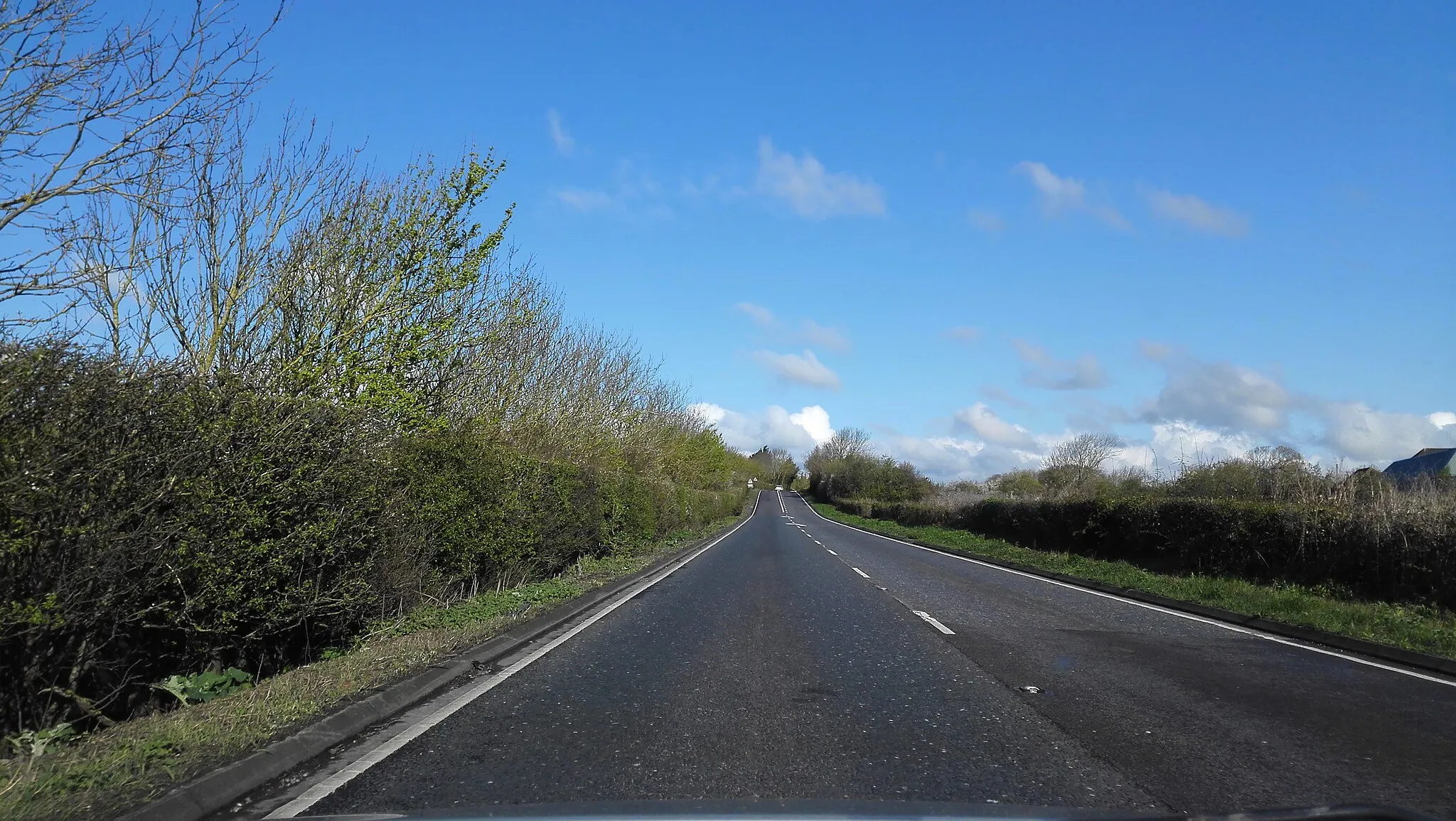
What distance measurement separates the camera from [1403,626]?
452 inches

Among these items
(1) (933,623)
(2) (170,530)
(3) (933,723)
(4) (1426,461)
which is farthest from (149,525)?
(4) (1426,461)

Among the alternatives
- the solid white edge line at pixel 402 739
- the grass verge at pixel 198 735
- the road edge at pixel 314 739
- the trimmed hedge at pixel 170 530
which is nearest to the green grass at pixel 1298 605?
the solid white edge line at pixel 402 739

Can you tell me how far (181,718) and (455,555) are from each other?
6413mm

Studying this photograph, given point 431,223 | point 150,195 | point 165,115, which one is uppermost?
point 431,223

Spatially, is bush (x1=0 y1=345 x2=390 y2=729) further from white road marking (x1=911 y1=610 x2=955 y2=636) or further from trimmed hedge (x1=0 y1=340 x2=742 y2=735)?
white road marking (x1=911 y1=610 x2=955 y2=636)

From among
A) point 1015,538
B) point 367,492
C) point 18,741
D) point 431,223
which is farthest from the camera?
point 1015,538

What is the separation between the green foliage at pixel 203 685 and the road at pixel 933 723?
2085 millimetres

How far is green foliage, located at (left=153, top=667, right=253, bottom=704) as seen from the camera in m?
6.60

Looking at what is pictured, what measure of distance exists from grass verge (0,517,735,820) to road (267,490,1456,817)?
2.61 feet

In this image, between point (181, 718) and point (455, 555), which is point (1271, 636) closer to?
point (455, 555)

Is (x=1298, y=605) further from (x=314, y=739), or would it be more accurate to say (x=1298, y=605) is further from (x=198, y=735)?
(x=198, y=735)

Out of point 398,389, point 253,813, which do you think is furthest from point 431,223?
point 253,813

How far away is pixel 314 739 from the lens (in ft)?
17.8

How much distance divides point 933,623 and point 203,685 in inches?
326
